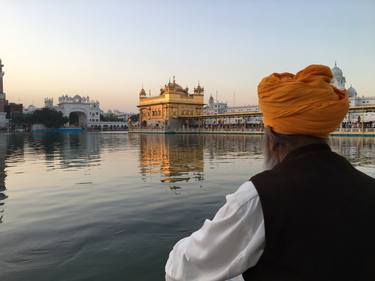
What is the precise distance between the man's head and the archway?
129084 mm

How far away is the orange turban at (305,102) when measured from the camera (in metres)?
1.41

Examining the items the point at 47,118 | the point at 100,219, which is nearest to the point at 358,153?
the point at 100,219

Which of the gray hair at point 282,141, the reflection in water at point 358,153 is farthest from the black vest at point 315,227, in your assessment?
the reflection in water at point 358,153

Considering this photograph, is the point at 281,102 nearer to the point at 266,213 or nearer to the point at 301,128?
the point at 301,128

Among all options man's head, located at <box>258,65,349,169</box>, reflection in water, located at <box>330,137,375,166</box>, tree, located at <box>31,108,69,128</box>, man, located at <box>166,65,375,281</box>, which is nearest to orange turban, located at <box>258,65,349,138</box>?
man's head, located at <box>258,65,349,169</box>

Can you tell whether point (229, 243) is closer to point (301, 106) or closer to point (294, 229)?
point (294, 229)

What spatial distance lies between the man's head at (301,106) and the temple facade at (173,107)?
229 feet

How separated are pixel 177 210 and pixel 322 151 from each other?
5330 mm

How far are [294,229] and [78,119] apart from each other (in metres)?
133

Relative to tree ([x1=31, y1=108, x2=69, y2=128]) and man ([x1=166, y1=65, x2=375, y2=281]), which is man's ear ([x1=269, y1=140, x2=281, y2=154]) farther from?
tree ([x1=31, y1=108, x2=69, y2=128])

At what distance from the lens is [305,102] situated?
141cm

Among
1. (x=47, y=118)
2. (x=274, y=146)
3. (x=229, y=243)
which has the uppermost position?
(x=47, y=118)

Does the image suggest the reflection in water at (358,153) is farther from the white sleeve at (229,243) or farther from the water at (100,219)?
the white sleeve at (229,243)

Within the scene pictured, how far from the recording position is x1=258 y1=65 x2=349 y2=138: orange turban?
55.4 inches
